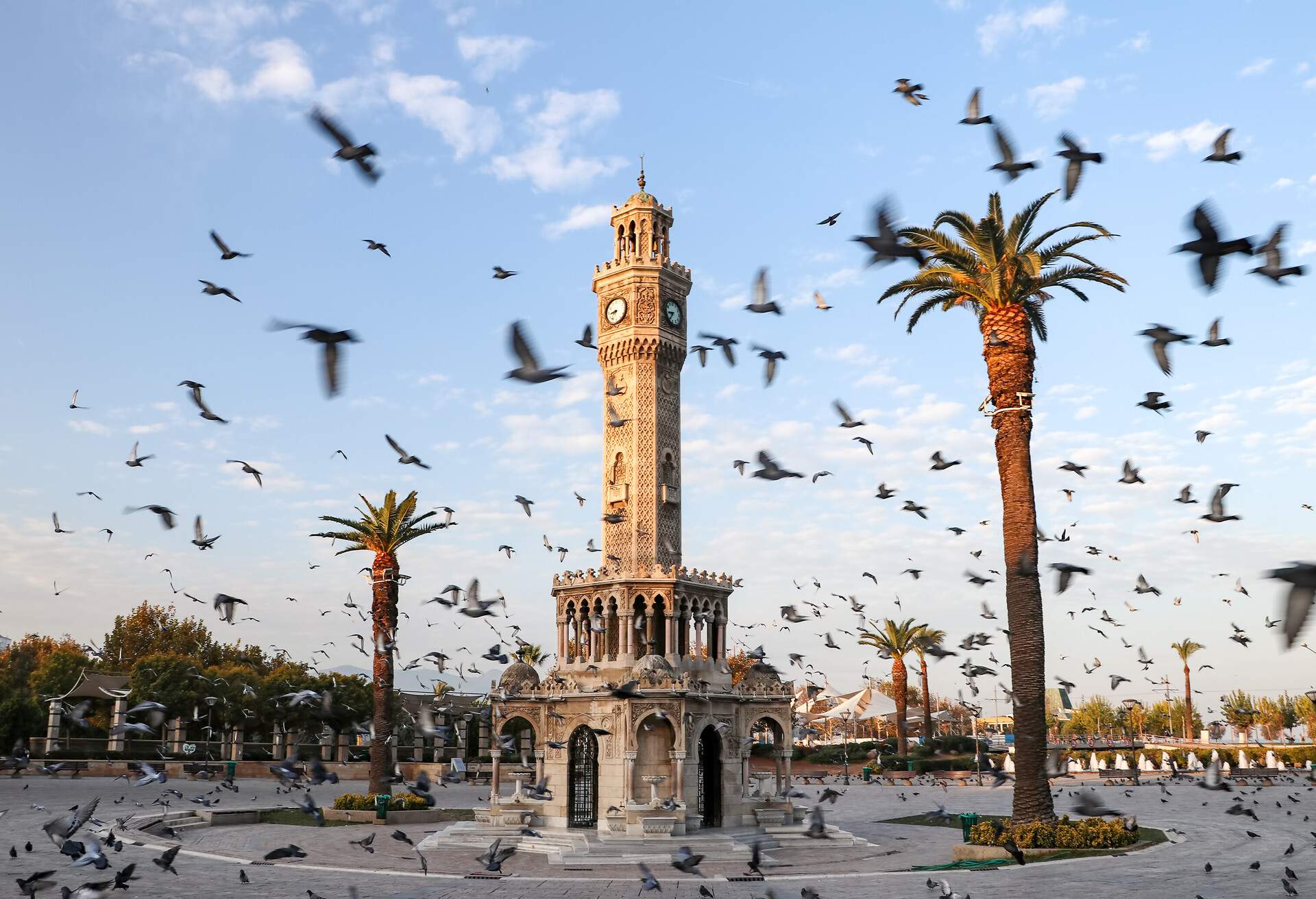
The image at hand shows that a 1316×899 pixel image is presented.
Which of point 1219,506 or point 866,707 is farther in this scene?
point 866,707

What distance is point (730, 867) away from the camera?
2845cm

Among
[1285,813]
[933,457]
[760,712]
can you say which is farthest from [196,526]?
[1285,813]

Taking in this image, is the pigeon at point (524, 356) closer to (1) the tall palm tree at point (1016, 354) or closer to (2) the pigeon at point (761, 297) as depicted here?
(2) the pigeon at point (761, 297)

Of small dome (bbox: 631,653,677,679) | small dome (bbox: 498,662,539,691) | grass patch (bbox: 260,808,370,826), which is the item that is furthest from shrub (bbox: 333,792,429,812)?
small dome (bbox: 631,653,677,679)

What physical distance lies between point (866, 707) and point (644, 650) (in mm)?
52585

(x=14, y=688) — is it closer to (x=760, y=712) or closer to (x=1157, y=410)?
(x=760, y=712)

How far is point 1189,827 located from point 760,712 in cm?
1459

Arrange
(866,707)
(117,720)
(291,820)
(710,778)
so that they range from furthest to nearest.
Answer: (866,707), (117,720), (291,820), (710,778)

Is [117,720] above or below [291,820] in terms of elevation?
above

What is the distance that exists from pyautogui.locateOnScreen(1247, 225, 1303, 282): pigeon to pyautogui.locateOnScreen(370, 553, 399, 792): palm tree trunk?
32780mm

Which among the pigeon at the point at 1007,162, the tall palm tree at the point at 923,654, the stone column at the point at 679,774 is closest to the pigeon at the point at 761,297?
the pigeon at the point at 1007,162

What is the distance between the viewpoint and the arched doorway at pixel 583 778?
38094mm

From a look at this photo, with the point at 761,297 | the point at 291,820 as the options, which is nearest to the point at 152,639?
the point at 291,820

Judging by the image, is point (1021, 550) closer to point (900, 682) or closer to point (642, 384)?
point (642, 384)
